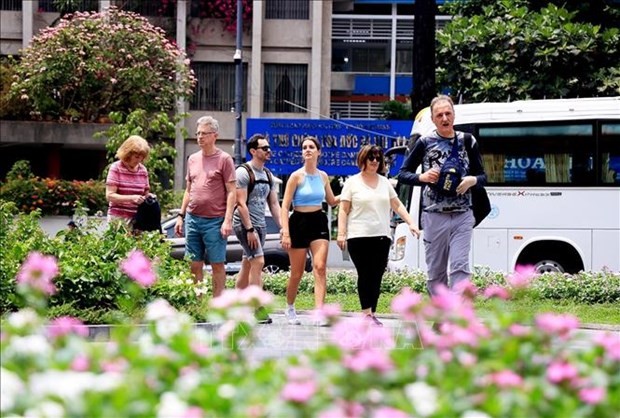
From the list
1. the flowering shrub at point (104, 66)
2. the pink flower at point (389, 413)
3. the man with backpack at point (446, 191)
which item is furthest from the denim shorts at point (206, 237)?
the flowering shrub at point (104, 66)

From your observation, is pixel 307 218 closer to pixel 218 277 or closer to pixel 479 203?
pixel 218 277

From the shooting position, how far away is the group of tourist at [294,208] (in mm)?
11359

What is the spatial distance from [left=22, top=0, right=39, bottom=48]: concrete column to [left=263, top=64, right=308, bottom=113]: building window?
8.37 metres

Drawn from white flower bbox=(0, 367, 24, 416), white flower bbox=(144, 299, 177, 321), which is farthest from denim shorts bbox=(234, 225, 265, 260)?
white flower bbox=(0, 367, 24, 416)

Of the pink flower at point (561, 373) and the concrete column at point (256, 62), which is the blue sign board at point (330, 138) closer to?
the concrete column at point (256, 62)

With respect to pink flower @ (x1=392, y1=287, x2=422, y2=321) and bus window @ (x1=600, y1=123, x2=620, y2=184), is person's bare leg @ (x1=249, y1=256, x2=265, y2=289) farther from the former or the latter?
bus window @ (x1=600, y1=123, x2=620, y2=184)

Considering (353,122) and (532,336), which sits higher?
(353,122)

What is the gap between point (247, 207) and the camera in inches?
510

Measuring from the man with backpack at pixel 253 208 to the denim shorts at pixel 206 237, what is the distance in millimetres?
318

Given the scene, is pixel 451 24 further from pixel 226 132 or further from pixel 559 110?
pixel 226 132

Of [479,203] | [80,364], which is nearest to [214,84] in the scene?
[479,203]

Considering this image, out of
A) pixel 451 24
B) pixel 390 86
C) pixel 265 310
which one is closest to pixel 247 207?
pixel 265 310

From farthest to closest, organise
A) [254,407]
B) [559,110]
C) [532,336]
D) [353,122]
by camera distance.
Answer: [353,122], [559,110], [532,336], [254,407]

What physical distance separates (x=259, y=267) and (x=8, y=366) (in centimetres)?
891
